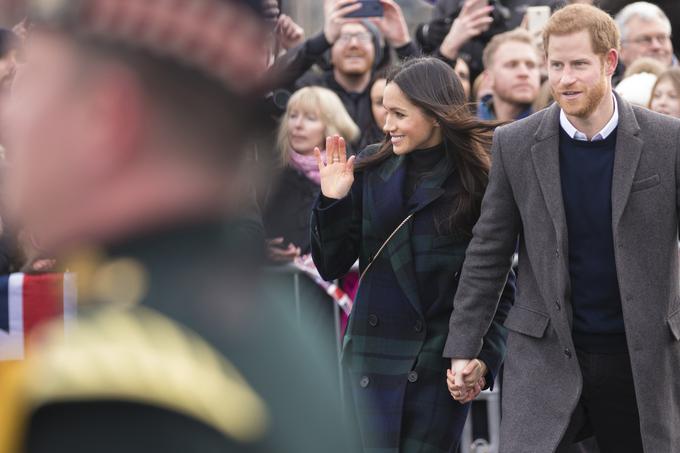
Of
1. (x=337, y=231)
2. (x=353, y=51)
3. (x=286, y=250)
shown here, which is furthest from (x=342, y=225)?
A: (x=353, y=51)

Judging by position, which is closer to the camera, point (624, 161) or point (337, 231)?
point (624, 161)

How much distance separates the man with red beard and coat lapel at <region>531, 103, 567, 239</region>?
3030 millimetres

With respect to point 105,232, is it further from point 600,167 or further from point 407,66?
point 407,66

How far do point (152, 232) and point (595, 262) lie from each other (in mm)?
3227

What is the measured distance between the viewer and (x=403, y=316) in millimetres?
5023

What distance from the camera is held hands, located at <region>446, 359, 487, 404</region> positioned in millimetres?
4816

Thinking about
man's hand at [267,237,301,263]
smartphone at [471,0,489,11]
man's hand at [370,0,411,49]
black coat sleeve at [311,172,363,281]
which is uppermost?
smartphone at [471,0,489,11]

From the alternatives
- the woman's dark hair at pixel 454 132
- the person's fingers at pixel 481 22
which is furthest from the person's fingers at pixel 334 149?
the person's fingers at pixel 481 22

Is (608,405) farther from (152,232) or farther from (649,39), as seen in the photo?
(649,39)

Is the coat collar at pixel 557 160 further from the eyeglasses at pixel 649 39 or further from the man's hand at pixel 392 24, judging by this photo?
the eyeglasses at pixel 649 39

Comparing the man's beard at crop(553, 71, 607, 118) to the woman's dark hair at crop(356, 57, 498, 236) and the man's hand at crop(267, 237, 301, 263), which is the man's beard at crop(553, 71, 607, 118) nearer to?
the woman's dark hair at crop(356, 57, 498, 236)

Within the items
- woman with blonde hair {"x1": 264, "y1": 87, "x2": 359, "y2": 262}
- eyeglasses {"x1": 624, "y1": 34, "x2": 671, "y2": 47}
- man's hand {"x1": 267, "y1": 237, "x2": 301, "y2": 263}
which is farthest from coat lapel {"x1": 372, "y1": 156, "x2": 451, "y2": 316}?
eyeglasses {"x1": 624, "y1": 34, "x2": 671, "y2": 47}

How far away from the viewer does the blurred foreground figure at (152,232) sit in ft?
4.54

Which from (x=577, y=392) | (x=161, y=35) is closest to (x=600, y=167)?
(x=577, y=392)
